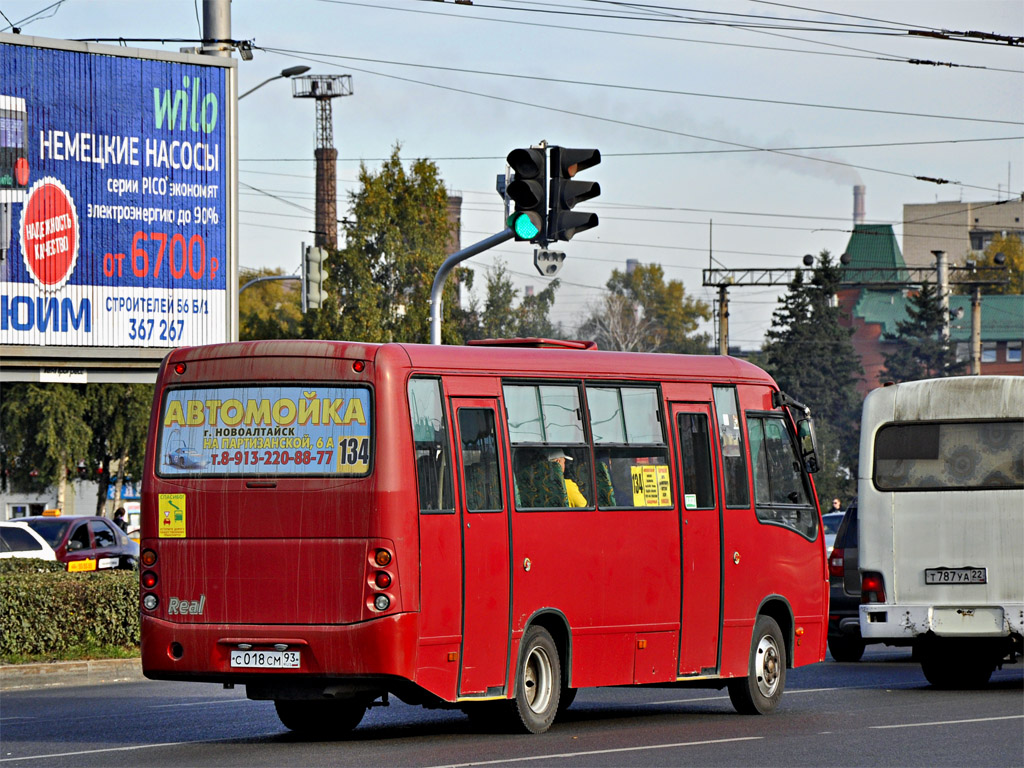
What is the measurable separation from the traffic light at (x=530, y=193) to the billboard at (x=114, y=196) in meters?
8.18

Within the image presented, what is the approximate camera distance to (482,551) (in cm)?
1268

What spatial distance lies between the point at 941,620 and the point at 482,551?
634 cm

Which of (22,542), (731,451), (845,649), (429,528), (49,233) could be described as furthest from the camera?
(22,542)

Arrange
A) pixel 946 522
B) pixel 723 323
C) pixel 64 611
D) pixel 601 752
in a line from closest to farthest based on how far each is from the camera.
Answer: pixel 601 752 < pixel 946 522 < pixel 64 611 < pixel 723 323

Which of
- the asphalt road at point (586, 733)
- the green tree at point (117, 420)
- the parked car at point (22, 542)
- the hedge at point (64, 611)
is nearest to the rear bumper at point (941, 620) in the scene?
the asphalt road at point (586, 733)

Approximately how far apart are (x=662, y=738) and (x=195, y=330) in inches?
538

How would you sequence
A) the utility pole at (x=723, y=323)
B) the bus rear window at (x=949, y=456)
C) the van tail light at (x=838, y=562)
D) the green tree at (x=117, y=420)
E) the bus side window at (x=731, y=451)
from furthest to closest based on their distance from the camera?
the utility pole at (x=723, y=323) < the green tree at (x=117, y=420) < the van tail light at (x=838, y=562) < the bus rear window at (x=949, y=456) < the bus side window at (x=731, y=451)

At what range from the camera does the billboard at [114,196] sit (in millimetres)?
23688

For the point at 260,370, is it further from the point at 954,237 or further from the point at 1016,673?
the point at 954,237

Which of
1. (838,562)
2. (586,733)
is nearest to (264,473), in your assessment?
(586,733)

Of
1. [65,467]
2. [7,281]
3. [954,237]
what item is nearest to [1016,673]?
[7,281]

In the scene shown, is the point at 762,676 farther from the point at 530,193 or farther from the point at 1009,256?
the point at 1009,256

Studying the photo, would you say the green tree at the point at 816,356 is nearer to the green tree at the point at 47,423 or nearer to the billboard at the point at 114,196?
the green tree at the point at 47,423

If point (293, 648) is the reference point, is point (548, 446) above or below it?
above
